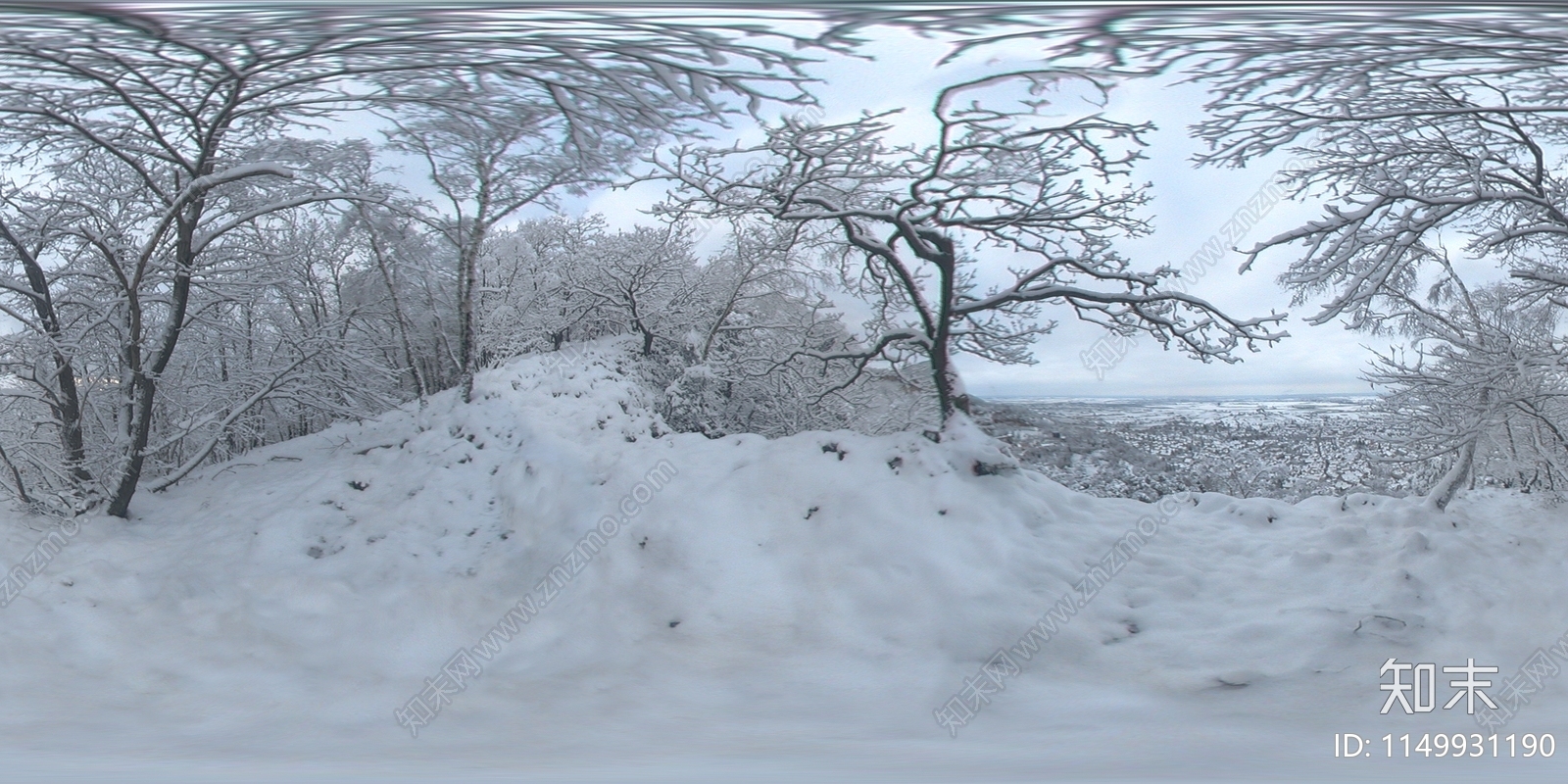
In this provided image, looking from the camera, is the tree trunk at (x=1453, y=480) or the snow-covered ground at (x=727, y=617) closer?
the snow-covered ground at (x=727, y=617)

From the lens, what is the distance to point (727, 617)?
2160 millimetres

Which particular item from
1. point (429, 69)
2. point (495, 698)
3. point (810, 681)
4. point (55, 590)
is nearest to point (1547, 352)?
point (810, 681)

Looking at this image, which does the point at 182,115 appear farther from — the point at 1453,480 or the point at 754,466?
the point at 1453,480

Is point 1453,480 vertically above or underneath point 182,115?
underneath

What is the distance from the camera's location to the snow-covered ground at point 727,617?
1809mm

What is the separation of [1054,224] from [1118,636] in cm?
140

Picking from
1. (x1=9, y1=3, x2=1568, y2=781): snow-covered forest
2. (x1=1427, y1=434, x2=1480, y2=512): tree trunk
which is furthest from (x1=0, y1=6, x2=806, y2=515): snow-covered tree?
(x1=1427, y1=434, x2=1480, y2=512): tree trunk

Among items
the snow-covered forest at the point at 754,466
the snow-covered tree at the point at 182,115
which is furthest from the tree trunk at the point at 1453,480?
the snow-covered tree at the point at 182,115

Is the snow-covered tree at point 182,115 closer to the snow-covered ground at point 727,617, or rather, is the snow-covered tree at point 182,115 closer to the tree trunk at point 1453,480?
the snow-covered ground at point 727,617

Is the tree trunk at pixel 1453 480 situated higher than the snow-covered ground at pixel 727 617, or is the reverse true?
the tree trunk at pixel 1453 480

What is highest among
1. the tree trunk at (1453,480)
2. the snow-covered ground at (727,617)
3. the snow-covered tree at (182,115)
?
the snow-covered tree at (182,115)

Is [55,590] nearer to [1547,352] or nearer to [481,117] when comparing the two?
[481,117]

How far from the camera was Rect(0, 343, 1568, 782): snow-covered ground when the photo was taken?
181cm

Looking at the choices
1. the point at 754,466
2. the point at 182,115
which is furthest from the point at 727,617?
the point at 182,115
